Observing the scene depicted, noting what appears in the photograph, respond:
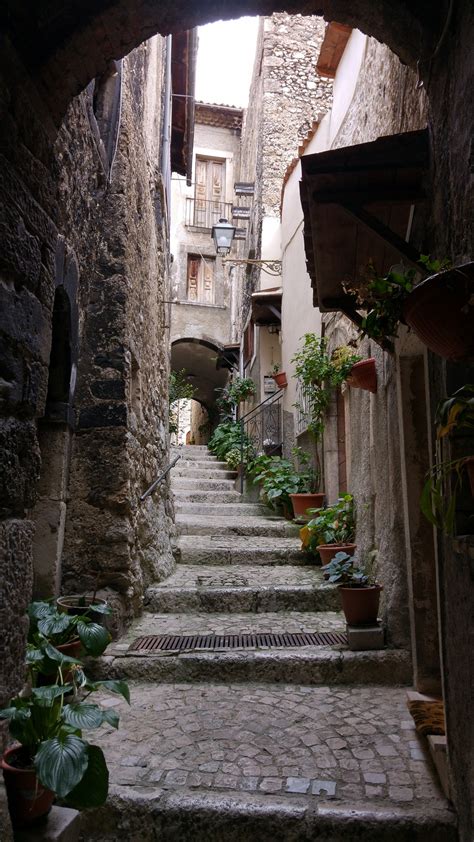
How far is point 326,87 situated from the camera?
1247cm

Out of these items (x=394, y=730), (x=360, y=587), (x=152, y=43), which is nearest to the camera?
(x=394, y=730)

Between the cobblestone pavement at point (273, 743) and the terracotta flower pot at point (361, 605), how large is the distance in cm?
44

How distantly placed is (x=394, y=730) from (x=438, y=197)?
8.29 feet

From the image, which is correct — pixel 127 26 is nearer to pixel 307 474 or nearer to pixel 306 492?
pixel 306 492

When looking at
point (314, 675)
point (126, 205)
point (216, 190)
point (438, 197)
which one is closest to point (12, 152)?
point (438, 197)

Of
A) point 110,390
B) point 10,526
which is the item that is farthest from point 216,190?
point 10,526

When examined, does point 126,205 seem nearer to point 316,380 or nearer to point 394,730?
point 316,380

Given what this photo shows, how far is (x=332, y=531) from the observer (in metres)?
5.40

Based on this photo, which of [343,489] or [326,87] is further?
[326,87]

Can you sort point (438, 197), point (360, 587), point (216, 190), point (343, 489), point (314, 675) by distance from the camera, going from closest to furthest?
point (438, 197), point (314, 675), point (360, 587), point (343, 489), point (216, 190)

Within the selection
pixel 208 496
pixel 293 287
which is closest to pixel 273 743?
pixel 208 496

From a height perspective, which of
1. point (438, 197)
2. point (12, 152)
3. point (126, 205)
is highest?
point (126, 205)

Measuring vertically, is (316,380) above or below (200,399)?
below

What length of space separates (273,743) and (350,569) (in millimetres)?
2067
